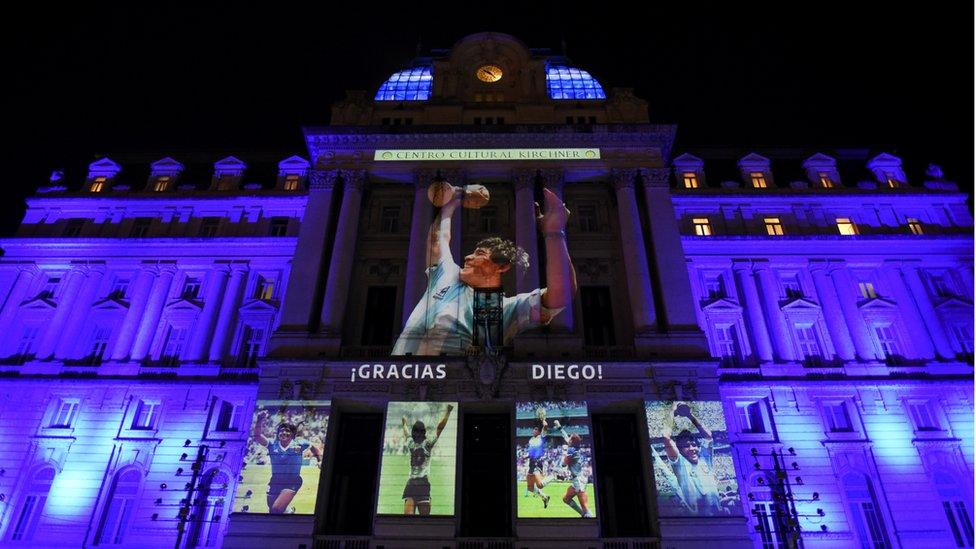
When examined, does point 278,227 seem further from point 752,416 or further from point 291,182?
point 752,416

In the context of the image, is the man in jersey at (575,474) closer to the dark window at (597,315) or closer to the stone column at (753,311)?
the dark window at (597,315)

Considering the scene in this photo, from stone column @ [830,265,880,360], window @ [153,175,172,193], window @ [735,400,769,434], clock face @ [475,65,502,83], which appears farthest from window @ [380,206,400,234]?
stone column @ [830,265,880,360]

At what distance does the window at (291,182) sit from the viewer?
5031 centimetres

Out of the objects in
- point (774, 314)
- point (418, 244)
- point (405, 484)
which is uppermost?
point (418, 244)

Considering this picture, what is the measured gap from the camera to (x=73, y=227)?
48656 mm

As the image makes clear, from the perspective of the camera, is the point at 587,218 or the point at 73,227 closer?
the point at 587,218

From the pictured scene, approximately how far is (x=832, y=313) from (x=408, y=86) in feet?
118

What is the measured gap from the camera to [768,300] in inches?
1730

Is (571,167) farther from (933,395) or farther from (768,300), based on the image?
(933,395)

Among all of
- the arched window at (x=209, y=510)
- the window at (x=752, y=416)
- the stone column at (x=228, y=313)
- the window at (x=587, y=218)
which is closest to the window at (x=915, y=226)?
the window at (x=752, y=416)

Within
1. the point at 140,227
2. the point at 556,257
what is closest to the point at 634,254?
the point at 556,257

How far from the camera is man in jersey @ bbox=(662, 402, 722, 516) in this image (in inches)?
1239

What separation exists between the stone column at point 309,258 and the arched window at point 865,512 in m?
33.3

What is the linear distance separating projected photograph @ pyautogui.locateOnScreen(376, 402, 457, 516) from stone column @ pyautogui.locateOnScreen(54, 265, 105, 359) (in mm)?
24715
